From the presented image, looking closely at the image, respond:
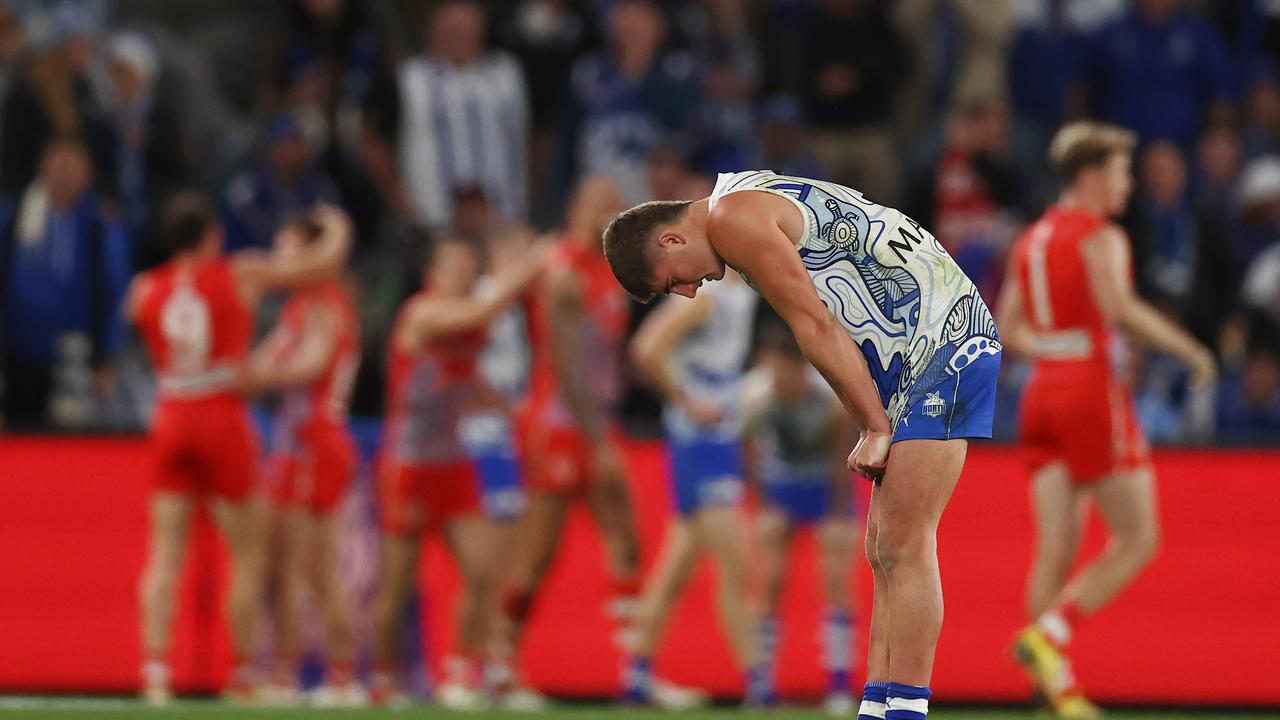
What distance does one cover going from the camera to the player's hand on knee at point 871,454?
247 inches

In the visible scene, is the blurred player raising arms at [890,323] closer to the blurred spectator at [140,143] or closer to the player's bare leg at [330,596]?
the player's bare leg at [330,596]

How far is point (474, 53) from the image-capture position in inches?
619

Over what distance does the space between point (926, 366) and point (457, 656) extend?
641 centimetres

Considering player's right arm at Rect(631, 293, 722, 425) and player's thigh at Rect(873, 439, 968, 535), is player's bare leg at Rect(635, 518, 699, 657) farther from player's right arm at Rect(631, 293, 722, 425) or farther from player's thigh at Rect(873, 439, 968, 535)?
player's thigh at Rect(873, 439, 968, 535)

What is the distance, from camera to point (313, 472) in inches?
504

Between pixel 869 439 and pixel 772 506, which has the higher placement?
pixel 869 439

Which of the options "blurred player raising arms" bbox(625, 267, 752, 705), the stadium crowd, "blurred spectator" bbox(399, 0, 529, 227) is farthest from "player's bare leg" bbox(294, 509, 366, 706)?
"blurred spectator" bbox(399, 0, 529, 227)

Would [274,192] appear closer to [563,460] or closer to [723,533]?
[563,460]

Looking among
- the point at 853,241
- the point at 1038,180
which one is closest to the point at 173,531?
the point at 853,241

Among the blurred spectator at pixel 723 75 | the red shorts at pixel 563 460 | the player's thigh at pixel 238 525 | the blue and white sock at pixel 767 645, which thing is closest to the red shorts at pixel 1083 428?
the blue and white sock at pixel 767 645

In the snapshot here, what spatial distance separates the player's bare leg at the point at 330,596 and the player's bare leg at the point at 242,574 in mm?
354

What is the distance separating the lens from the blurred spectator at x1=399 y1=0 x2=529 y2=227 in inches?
617

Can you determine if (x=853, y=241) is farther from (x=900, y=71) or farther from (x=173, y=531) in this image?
(x=900, y=71)

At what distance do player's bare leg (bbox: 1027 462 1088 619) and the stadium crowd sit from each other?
130 inches
